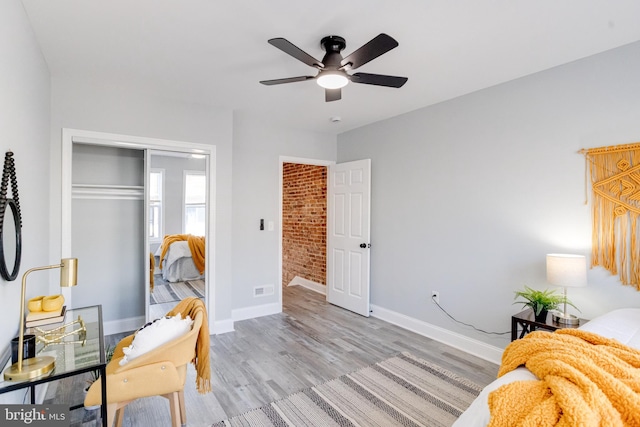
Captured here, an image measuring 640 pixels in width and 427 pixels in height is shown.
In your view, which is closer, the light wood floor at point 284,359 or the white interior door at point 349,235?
the light wood floor at point 284,359

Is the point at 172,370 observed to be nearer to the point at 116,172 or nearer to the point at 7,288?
the point at 7,288

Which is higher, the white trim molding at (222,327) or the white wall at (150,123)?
the white wall at (150,123)

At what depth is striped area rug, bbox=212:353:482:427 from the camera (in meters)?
2.11

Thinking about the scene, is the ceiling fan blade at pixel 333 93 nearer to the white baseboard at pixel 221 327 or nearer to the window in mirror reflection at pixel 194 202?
the window in mirror reflection at pixel 194 202

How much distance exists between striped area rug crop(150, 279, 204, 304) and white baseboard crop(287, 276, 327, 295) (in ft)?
7.10

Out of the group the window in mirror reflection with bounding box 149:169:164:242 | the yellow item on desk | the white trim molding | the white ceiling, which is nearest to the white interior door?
the white ceiling

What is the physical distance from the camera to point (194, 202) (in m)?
3.70

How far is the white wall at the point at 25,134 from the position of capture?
1.55 metres

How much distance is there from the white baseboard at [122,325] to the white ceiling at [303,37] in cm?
250

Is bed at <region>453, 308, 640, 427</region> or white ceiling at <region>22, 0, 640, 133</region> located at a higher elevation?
white ceiling at <region>22, 0, 640, 133</region>

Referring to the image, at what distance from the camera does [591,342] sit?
1423 mm

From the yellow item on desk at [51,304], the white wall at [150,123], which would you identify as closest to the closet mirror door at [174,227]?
the white wall at [150,123]

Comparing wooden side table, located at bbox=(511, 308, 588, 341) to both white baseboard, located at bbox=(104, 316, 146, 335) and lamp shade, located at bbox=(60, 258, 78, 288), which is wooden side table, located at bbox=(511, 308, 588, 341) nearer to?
lamp shade, located at bbox=(60, 258, 78, 288)

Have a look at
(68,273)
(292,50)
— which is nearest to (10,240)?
(68,273)
